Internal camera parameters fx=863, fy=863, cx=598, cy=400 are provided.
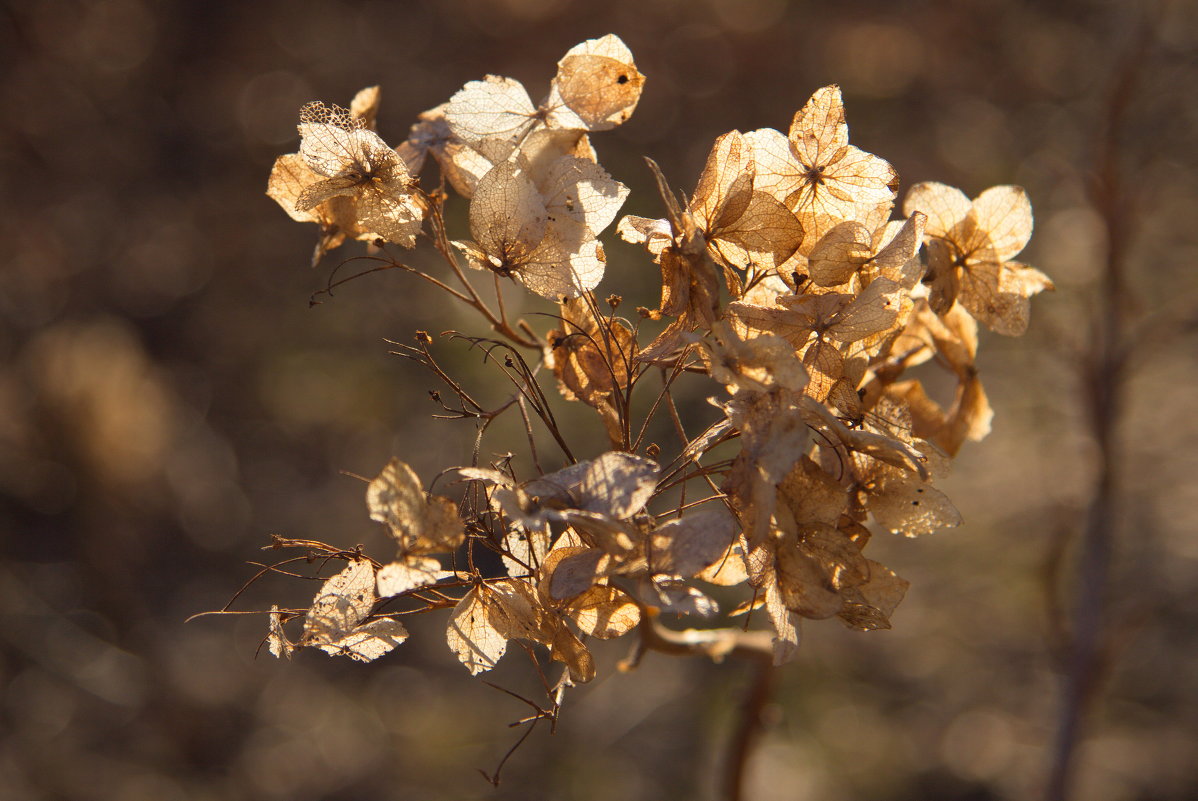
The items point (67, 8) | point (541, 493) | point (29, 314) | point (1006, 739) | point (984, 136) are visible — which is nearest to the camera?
point (541, 493)

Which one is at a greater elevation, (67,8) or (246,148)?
(67,8)

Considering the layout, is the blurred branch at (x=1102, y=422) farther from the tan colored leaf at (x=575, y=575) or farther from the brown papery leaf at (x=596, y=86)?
the tan colored leaf at (x=575, y=575)

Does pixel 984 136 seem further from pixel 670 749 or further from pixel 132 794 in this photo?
pixel 132 794

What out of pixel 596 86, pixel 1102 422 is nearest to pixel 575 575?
pixel 596 86

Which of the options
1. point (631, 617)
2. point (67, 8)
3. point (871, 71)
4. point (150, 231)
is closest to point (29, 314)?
point (150, 231)

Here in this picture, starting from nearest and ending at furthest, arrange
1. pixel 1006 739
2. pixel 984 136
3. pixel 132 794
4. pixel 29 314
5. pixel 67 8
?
1. pixel 1006 739
2. pixel 132 794
3. pixel 984 136
4. pixel 29 314
5. pixel 67 8

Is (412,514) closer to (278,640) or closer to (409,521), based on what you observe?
(409,521)

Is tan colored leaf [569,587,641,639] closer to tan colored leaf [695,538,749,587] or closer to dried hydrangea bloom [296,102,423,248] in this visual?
tan colored leaf [695,538,749,587]
